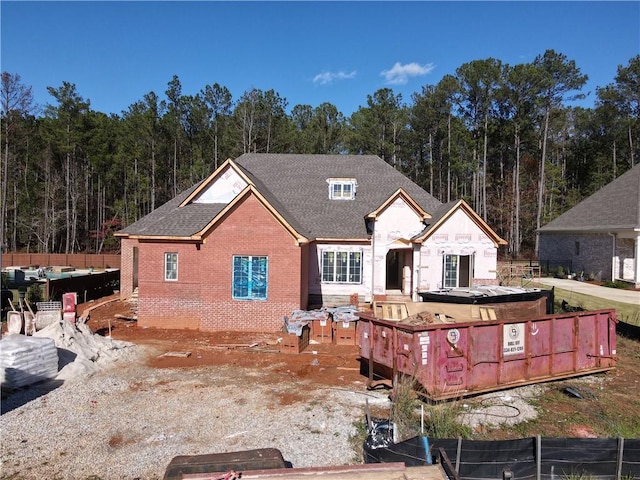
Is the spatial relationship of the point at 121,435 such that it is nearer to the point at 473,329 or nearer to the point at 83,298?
the point at 473,329

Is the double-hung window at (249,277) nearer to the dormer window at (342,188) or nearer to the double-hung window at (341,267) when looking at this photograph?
the double-hung window at (341,267)

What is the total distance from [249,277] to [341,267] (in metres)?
5.96

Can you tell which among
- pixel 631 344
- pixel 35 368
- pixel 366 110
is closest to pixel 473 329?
pixel 631 344

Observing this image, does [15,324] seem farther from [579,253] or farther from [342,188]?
[579,253]

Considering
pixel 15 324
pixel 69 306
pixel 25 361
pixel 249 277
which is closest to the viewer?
pixel 25 361

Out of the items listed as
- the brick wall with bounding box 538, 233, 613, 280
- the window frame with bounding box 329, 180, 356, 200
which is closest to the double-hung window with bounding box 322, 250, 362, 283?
the window frame with bounding box 329, 180, 356, 200

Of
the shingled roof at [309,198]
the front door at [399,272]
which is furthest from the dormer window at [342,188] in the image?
the front door at [399,272]

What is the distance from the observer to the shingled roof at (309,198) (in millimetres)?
19766

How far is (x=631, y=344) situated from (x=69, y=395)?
56.9 feet

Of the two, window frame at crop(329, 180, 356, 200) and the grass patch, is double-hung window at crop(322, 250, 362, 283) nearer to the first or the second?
window frame at crop(329, 180, 356, 200)

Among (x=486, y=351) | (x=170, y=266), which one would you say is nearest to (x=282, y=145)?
(x=170, y=266)

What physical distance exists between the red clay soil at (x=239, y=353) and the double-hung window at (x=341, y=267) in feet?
18.8

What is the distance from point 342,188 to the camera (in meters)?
25.8

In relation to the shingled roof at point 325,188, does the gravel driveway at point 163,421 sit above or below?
below
